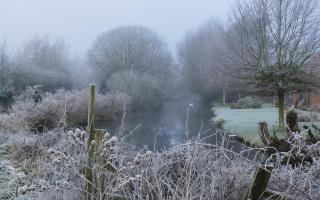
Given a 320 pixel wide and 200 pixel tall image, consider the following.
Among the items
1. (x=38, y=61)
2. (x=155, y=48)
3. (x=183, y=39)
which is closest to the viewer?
(x=38, y=61)

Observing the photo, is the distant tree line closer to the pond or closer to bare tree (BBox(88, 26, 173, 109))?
bare tree (BBox(88, 26, 173, 109))

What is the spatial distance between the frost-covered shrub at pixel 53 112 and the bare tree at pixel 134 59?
7403 mm

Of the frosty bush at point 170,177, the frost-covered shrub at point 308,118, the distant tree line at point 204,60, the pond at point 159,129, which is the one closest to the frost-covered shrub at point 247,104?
the distant tree line at point 204,60

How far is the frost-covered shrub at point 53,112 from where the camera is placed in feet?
35.4

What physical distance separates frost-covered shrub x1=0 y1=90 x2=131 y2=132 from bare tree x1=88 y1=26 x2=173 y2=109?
7403 millimetres

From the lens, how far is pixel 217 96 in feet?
137

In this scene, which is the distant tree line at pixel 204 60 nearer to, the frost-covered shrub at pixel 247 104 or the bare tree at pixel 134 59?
the bare tree at pixel 134 59

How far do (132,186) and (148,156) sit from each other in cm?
32

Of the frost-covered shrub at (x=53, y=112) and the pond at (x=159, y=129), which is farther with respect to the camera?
the frost-covered shrub at (x=53, y=112)

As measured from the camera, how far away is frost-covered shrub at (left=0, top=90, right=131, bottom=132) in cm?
1079

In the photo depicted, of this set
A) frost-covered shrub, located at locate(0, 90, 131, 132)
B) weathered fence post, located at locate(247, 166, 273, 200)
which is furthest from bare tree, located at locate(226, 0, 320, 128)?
weathered fence post, located at locate(247, 166, 273, 200)

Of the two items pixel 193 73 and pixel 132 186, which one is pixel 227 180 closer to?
pixel 132 186

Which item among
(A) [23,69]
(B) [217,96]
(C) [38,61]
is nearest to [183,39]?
(B) [217,96]

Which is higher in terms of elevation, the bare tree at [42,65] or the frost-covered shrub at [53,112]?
the bare tree at [42,65]
